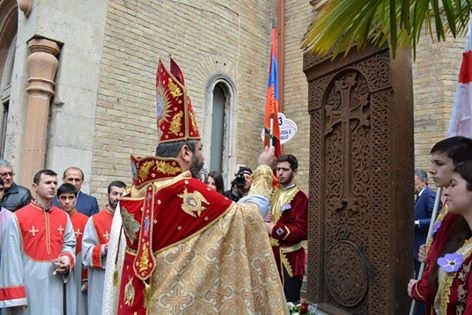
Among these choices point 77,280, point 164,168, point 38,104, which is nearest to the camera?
point 164,168

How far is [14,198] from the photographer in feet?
18.2

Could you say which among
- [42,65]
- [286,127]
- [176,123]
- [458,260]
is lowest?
[458,260]

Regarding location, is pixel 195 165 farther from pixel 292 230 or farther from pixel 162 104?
pixel 292 230

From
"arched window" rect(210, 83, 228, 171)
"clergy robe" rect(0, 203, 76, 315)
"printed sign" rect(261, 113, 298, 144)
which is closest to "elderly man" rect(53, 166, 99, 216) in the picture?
"clergy robe" rect(0, 203, 76, 315)

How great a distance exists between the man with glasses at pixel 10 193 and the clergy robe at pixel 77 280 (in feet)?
2.52

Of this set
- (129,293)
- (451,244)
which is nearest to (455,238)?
(451,244)

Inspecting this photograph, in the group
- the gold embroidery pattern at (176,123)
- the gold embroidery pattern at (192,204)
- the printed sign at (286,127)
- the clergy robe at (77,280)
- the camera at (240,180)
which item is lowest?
the clergy robe at (77,280)

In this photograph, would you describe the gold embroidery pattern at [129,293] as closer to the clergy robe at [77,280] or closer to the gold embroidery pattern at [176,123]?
the gold embroidery pattern at [176,123]

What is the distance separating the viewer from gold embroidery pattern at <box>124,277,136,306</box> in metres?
2.52

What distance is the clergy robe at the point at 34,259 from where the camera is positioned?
4.26 m

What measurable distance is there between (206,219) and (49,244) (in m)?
2.69

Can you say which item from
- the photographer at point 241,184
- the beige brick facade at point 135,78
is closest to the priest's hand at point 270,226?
the photographer at point 241,184

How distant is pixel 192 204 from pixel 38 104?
5.48 meters

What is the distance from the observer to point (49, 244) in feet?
15.1
